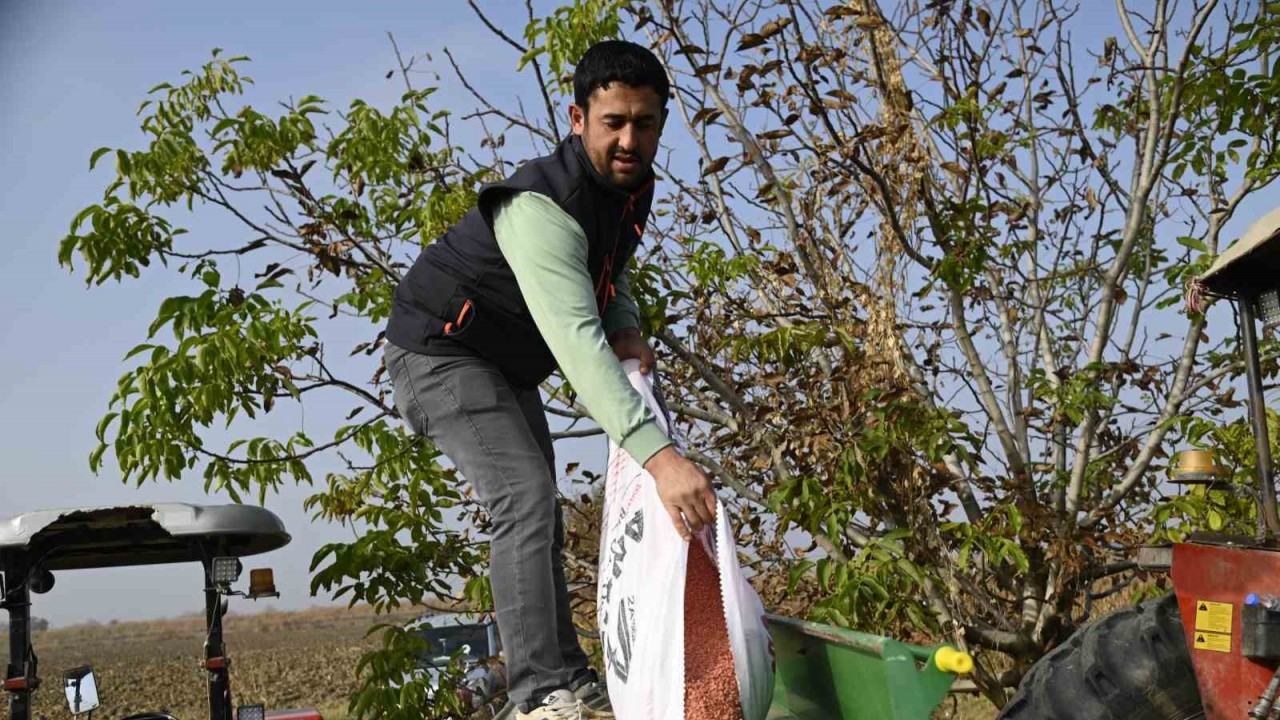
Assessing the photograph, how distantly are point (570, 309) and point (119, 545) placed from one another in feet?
10.4

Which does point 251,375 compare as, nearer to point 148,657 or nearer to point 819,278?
point 819,278

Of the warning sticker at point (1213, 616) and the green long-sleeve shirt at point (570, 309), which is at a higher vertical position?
the green long-sleeve shirt at point (570, 309)

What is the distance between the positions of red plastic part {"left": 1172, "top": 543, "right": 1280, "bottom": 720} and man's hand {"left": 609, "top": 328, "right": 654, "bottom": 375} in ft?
5.01

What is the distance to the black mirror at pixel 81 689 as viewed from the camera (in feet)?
Answer: 14.9

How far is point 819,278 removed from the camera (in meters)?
5.75

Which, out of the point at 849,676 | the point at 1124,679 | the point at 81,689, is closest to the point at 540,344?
the point at 849,676

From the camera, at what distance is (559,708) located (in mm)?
2818

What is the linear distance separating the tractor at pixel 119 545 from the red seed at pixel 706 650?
2.58m

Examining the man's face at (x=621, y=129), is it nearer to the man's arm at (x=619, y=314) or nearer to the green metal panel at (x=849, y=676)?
the man's arm at (x=619, y=314)

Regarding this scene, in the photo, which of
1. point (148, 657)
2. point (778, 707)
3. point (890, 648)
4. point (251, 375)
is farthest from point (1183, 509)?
point (148, 657)

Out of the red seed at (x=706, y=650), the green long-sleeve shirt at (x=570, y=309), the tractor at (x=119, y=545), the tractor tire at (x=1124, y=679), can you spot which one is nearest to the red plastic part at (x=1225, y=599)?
the tractor tire at (x=1124, y=679)

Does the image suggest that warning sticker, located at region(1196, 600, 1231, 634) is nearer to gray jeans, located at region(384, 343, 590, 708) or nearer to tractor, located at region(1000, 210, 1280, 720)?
tractor, located at region(1000, 210, 1280, 720)

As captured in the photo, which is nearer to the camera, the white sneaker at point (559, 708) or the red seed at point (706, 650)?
the red seed at point (706, 650)

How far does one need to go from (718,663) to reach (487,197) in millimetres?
1186
